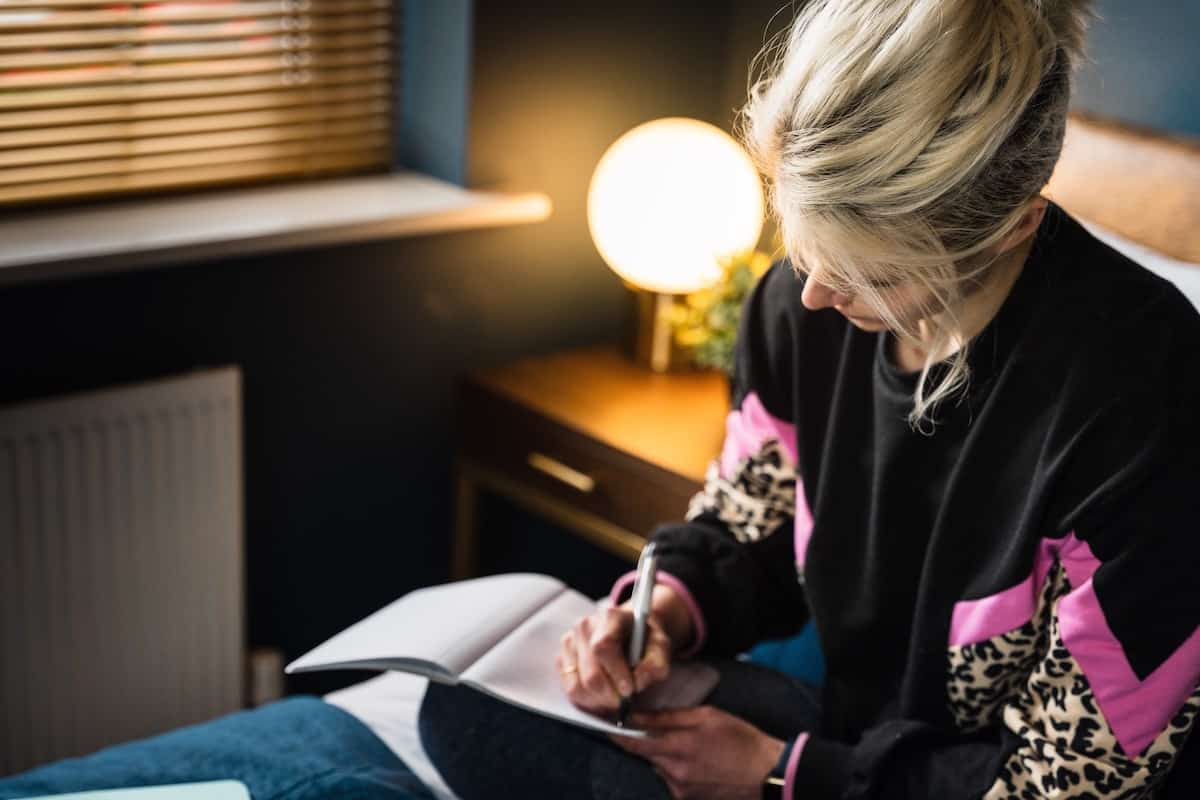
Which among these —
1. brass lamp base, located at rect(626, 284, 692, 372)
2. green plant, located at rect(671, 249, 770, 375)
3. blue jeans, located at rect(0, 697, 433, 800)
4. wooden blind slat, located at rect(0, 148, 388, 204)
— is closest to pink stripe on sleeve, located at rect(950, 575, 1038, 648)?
blue jeans, located at rect(0, 697, 433, 800)

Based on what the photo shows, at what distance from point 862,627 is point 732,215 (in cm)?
77

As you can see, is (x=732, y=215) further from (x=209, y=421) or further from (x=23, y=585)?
(x=23, y=585)

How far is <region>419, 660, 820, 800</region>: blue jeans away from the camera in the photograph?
1280 millimetres

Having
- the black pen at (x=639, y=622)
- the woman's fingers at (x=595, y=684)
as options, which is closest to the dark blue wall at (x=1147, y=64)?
the black pen at (x=639, y=622)

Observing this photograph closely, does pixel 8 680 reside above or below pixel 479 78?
below

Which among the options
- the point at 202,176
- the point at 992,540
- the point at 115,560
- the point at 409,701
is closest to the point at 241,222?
the point at 202,176

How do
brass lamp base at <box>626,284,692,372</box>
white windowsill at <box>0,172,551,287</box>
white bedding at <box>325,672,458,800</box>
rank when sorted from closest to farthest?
white bedding at <box>325,672,458,800</box>, white windowsill at <box>0,172,551,287</box>, brass lamp base at <box>626,284,692,372</box>

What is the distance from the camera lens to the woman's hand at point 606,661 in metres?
1.29

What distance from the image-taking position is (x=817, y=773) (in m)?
1.25

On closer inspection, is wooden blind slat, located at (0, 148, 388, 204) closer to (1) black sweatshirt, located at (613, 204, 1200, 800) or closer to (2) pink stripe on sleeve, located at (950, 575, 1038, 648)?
(1) black sweatshirt, located at (613, 204, 1200, 800)

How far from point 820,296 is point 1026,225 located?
6.3 inches

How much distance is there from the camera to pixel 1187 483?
42.3 inches

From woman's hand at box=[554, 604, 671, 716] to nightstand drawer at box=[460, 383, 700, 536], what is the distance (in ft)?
1.48

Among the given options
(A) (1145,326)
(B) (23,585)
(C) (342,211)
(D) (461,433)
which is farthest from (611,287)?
(A) (1145,326)
